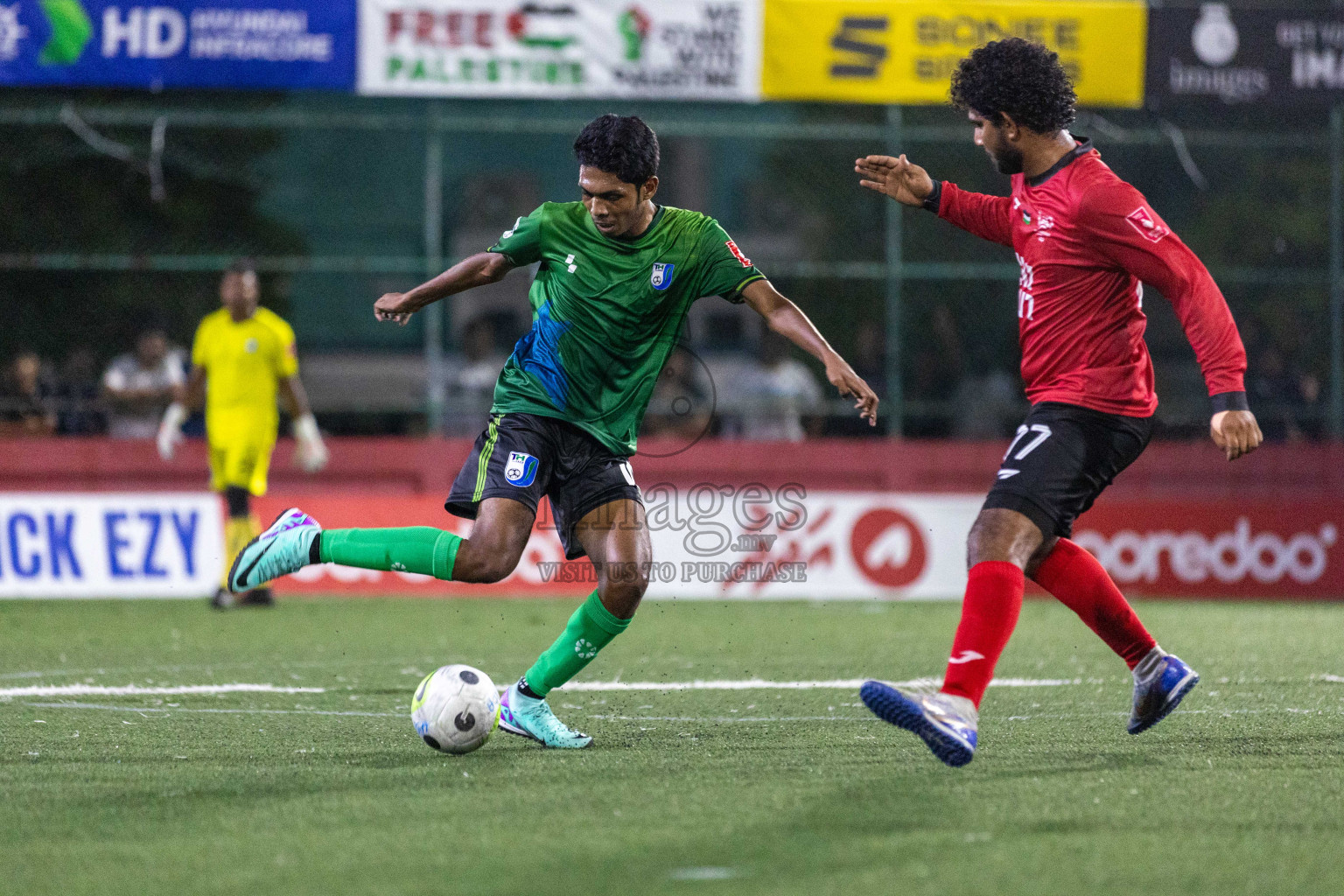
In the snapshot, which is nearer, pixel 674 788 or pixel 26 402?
pixel 674 788

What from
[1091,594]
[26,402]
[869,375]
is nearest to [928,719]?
[1091,594]

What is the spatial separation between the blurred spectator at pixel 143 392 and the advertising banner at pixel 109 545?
1160mm

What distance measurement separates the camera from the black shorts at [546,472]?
5.58 m

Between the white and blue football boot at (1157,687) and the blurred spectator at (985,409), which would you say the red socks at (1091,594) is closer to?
the white and blue football boot at (1157,687)

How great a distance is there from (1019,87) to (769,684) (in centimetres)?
316

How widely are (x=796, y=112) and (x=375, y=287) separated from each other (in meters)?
5.51

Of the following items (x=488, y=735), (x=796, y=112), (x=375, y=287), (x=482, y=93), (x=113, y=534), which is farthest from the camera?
(x=796, y=112)

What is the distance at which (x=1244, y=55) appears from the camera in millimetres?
14633

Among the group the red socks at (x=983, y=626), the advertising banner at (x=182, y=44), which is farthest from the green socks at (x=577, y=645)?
the advertising banner at (x=182, y=44)

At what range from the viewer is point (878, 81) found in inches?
562

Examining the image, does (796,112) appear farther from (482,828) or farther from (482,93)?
(482,828)

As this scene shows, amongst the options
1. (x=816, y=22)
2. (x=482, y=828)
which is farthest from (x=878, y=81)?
(x=482, y=828)

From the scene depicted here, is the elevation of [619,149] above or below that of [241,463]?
above

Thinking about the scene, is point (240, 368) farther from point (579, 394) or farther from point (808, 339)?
point (808, 339)
